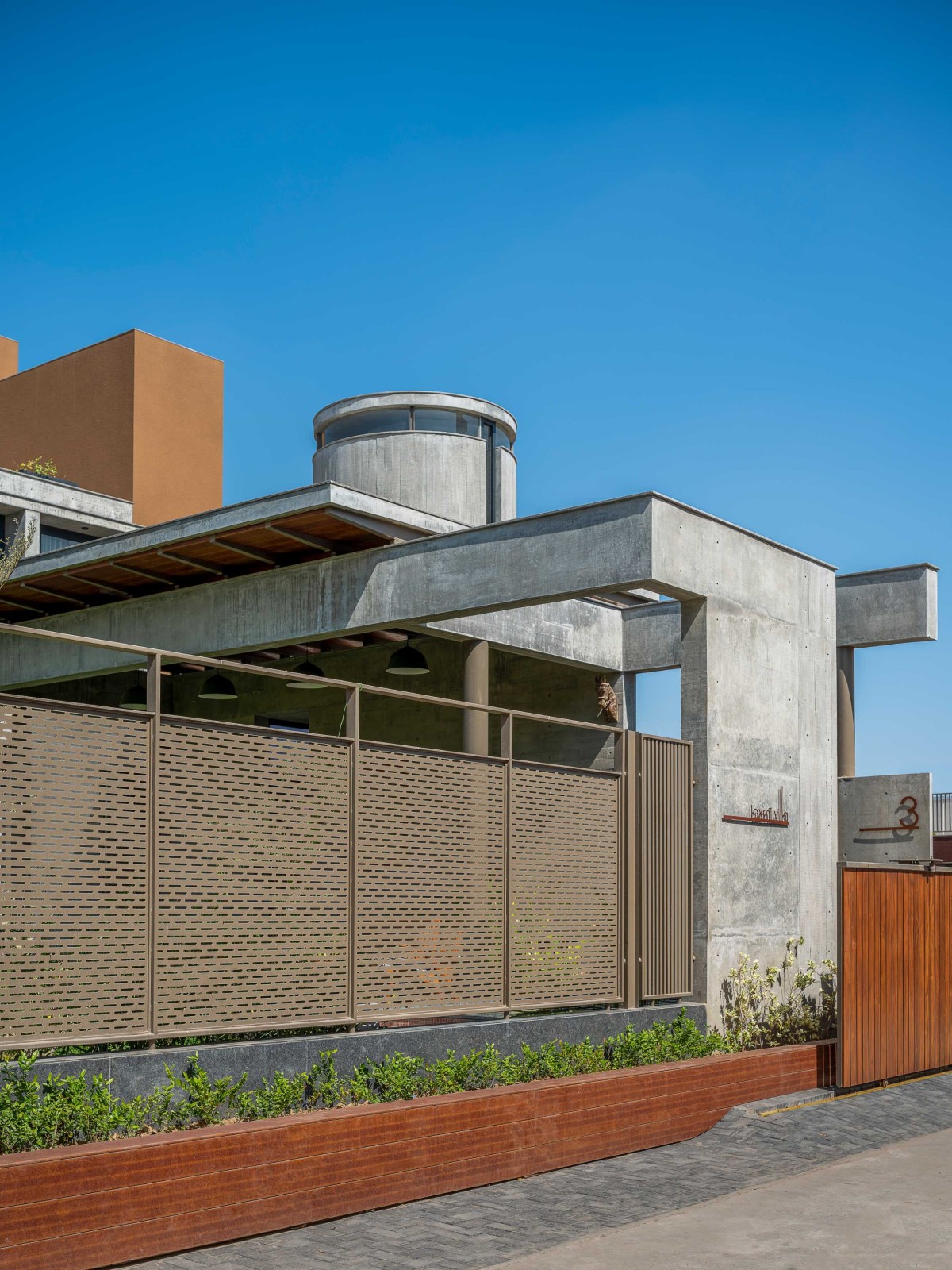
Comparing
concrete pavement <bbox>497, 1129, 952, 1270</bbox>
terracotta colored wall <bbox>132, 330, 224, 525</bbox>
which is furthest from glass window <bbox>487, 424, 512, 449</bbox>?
concrete pavement <bbox>497, 1129, 952, 1270</bbox>

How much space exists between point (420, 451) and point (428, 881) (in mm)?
12963

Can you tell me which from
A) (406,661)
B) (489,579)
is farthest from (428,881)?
(406,661)

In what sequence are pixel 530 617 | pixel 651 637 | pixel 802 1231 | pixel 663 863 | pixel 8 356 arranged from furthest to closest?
pixel 8 356 < pixel 651 637 < pixel 530 617 < pixel 663 863 < pixel 802 1231

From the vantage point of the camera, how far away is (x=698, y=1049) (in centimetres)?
1148

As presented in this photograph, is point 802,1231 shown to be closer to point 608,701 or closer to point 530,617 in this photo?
point 530,617

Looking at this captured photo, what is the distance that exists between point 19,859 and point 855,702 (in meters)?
12.3

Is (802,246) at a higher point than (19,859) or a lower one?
higher

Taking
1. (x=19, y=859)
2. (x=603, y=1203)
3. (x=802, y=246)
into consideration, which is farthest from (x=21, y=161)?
(x=603, y=1203)

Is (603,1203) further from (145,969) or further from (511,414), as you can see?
(511,414)

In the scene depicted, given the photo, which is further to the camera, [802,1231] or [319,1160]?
[319,1160]

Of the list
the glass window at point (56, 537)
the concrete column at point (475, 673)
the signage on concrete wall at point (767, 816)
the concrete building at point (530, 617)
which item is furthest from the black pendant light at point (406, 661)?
the glass window at point (56, 537)

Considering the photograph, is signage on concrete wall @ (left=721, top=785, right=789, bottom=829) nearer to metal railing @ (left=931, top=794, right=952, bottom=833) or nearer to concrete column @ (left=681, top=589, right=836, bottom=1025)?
concrete column @ (left=681, top=589, right=836, bottom=1025)

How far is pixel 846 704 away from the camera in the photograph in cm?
1750

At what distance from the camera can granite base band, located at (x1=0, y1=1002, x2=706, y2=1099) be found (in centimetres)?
776
